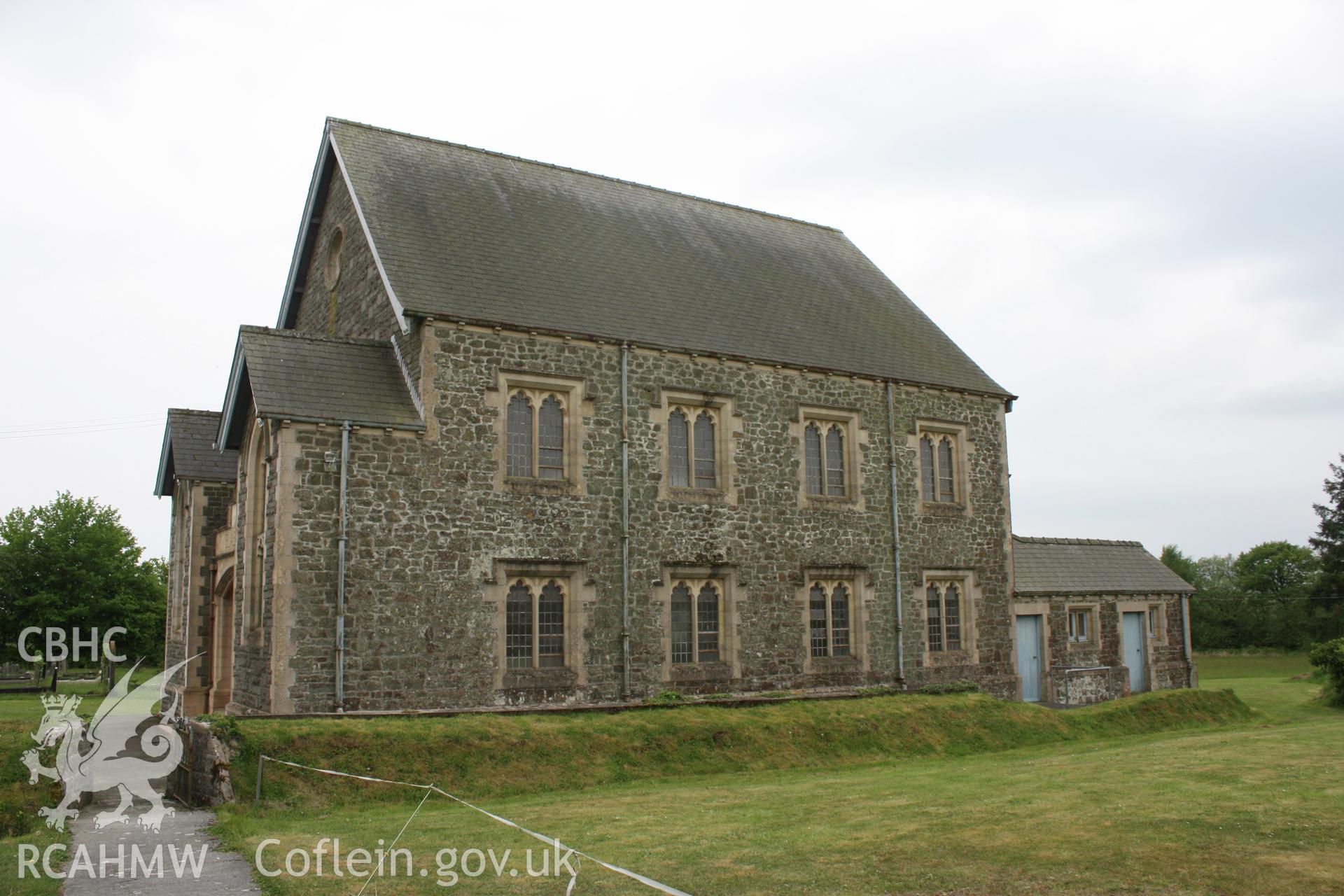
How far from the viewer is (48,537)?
46094 millimetres

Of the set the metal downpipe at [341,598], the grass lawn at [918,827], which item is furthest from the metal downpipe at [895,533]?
the metal downpipe at [341,598]

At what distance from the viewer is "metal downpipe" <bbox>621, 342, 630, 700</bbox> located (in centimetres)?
2230

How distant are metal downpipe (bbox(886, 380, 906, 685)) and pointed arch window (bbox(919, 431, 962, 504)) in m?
1.18

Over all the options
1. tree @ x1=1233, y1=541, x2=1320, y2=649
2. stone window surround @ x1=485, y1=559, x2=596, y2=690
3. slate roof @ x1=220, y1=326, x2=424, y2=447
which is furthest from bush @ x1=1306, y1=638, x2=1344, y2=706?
tree @ x1=1233, y1=541, x2=1320, y2=649

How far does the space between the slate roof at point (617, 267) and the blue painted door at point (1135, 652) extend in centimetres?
889

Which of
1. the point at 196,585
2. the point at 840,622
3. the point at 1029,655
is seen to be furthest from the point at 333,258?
the point at 1029,655

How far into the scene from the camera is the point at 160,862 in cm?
1069

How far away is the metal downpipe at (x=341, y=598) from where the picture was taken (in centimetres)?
1884

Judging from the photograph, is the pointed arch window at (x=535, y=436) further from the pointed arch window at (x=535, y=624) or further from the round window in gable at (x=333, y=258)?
the round window in gable at (x=333, y=258)

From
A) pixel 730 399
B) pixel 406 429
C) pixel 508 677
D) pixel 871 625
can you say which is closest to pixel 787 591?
pixel 871 625

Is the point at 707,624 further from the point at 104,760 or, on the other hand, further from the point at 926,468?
the point at 104,760

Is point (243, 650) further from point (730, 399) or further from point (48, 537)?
point (48, 537)

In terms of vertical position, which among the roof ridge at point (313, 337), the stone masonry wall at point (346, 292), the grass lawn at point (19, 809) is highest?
the stone masonry wall at point (346, 292)

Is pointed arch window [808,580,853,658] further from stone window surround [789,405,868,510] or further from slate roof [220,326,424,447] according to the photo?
slate roof [220,326,424,447]
